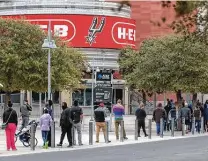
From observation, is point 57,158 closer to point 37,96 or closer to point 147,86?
point 147,86

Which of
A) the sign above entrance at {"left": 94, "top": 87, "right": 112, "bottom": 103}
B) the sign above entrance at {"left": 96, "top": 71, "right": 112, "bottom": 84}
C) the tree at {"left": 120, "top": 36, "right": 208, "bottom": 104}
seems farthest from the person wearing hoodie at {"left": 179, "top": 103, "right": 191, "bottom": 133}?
the sign above entrance at {"left": 96, "top": 71, "right": 112, "bottom": 84}

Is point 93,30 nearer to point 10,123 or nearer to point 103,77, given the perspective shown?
point 103,77

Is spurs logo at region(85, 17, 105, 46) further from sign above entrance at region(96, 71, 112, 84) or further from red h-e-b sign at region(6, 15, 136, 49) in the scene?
sign above entrance at region(96, 71, 112, 84)

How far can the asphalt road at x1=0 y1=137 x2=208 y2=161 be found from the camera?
19.1m

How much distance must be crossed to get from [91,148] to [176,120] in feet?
43.1

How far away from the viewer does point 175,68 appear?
118ft

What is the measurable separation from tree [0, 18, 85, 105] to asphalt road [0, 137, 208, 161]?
1416 centimetres

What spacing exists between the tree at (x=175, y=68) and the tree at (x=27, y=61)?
519 cm

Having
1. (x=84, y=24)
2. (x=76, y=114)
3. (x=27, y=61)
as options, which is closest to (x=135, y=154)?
(x=76, y=114)

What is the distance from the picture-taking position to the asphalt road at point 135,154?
1907 cm

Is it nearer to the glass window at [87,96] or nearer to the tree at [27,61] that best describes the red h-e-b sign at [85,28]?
the glass window at [87,96]

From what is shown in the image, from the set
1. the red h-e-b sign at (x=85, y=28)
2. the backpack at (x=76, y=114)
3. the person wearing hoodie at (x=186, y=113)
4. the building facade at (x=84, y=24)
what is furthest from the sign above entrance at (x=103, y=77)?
the red h-e-b sign at (x=85, y=28)

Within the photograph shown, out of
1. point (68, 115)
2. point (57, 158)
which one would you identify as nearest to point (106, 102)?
point (68, 115)

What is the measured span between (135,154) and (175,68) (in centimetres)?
1598
